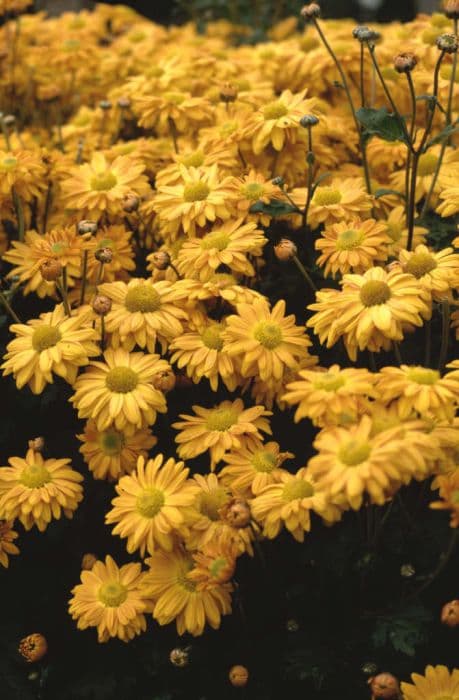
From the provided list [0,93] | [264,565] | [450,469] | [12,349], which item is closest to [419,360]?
[450,469]

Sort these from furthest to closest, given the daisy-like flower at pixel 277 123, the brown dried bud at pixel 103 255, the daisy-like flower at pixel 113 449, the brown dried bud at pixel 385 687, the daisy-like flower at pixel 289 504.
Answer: the daisy-like flower at pixel 277 123 → the brown dried bud at pixel 103 255 → the daisy-like flower at pixel 113 449 → the daisy-like flower at pixel 289 504 → the brown dried bud at pixel 385 687

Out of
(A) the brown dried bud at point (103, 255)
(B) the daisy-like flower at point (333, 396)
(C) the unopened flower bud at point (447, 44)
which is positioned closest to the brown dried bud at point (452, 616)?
(B) the daisy-like flower at point (333, 396)

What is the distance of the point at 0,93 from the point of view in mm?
4395

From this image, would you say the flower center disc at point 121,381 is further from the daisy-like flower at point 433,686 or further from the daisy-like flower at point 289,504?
the daisy-like flower at point 433,686

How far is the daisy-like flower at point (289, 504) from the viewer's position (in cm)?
196

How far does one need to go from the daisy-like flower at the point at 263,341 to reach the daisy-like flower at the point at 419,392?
0.32 metres

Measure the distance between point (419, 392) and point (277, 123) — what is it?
1.25 meters

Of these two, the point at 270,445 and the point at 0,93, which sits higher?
the point at 0,93

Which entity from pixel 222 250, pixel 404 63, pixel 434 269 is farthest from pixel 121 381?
pixel 404 63

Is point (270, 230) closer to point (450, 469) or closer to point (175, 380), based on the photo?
point (175, 380)

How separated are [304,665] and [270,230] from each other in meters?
1.41

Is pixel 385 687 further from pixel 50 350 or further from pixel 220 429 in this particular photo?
pixel 50 350

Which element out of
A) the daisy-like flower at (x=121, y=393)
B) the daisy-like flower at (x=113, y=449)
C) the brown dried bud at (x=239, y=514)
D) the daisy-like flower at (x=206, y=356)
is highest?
the daisy-like flower at (x=206, y=356)

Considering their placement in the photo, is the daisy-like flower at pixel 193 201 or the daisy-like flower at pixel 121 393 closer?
the daisy-like flower at pixel 121 393
